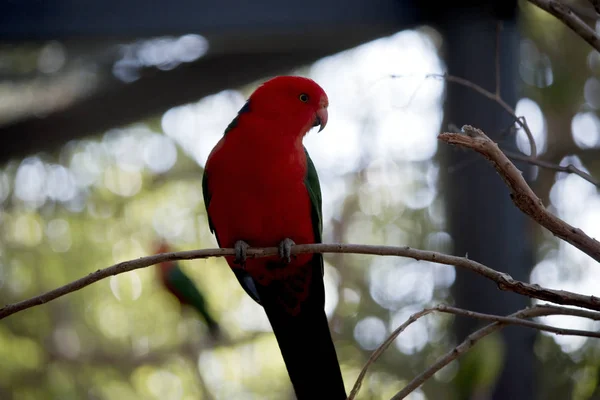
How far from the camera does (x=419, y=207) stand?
3.95 metres

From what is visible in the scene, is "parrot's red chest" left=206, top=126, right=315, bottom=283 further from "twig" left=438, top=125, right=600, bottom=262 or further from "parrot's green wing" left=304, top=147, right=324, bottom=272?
"twig" left=438, top=125, right=600, bottom=262

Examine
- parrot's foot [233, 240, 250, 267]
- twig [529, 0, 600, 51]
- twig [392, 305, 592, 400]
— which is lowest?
twig [392, 305, 592, 400]

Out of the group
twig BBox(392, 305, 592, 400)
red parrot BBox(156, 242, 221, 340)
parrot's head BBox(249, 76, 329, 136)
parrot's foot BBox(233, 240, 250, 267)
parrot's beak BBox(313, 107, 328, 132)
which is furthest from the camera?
red parrot BBox(156, 242, 221, 340)

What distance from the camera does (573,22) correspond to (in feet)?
4.97

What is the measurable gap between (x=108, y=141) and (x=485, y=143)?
3.59 metres

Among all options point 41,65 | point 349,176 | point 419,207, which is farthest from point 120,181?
point 419,207

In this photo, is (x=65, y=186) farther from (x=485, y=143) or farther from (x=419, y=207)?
(x=485, y=143)

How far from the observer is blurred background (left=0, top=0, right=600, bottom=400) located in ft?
9.89

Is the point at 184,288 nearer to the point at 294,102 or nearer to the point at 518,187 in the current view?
the point at 294,102

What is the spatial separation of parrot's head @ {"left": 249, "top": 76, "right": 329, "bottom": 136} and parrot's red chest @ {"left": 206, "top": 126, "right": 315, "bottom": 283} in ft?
0.65

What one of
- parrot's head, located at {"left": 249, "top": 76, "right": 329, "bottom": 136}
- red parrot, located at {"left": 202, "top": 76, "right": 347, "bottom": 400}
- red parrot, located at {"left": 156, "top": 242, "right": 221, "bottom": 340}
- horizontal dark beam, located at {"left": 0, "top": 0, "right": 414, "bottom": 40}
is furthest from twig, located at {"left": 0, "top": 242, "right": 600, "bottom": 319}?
red parrot, located at {"left": 156, "top": 242, "right": 221, "bottom": 340}

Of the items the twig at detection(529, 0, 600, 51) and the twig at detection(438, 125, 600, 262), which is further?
the twig at detection(529, 0, 600, 51)

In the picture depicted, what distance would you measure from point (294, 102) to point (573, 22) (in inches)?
55.8

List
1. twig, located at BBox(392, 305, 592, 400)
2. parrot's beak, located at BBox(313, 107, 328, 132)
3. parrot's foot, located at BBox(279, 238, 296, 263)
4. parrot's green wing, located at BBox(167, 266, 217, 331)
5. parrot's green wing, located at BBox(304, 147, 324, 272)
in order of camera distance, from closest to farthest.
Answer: twig, located at BBox(392, 305, 592, 400) < parrot's foot, located at BBox(279, 238, 296, 263) < parrot's green wing, located at BBox(304, 147, 324, 272) < parrot's beak, located at BBox(313, 107, 328, 132) < parrot's green wing, located at BBox(167, 266, 217, 331)
